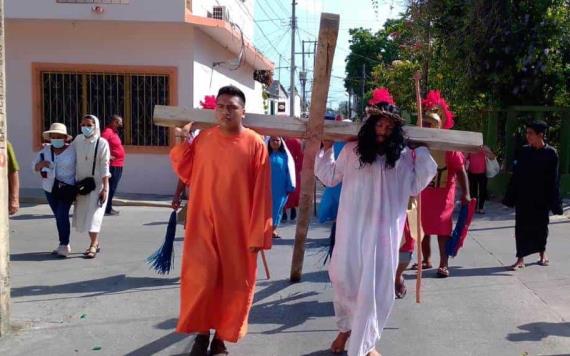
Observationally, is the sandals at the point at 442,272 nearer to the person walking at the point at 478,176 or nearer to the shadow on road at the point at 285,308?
the shadow on road at the point at 285,308

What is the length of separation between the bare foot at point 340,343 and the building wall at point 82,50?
996 centimetres

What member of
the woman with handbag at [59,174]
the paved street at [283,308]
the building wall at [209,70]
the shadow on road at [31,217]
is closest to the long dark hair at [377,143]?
the paved street at [283,308]

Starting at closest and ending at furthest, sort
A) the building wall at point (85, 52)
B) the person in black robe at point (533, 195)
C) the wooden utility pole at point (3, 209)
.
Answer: the wooden utility pole at point (3, 209) < the person in black robe at point (533, 195) < the building wall at point (85, 52)

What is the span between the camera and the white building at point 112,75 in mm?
13617

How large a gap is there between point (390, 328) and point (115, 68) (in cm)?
1031

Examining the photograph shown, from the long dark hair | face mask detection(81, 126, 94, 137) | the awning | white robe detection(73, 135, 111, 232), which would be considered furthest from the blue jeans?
the awning

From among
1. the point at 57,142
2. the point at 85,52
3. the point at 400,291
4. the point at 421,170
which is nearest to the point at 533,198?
the point at 400,291

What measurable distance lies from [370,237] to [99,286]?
3.37 meters

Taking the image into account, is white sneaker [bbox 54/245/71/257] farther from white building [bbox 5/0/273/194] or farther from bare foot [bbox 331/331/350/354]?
white building [bbox 5/0/273/194]

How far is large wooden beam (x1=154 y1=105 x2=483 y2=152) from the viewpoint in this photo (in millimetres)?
4406

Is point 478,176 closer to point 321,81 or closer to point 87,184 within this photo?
point 87,184

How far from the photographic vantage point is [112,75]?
1394 centimetres

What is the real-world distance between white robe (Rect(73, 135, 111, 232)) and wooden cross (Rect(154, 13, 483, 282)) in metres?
3.32

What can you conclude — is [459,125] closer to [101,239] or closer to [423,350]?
[101,239]
